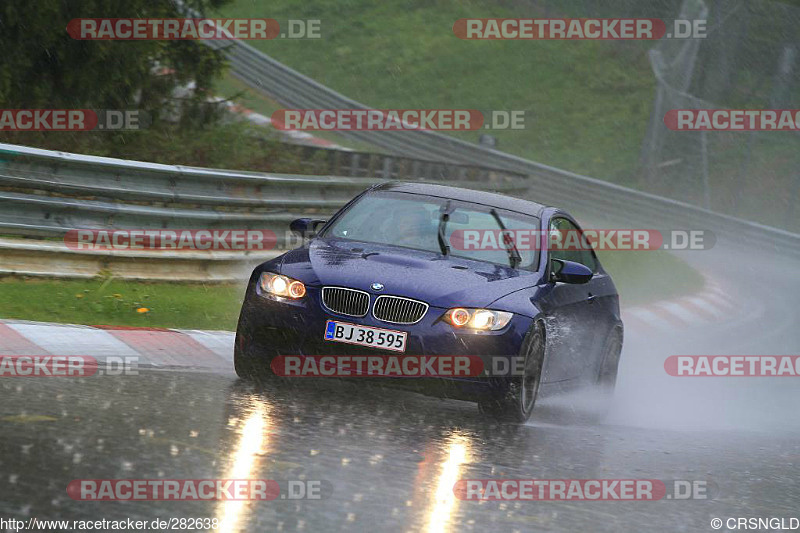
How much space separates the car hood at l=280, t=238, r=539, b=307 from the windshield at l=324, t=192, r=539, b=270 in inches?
7.3

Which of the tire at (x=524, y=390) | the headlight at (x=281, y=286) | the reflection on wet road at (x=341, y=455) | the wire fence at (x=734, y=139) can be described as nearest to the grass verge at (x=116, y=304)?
the reflection on wet road at (x=341, y=455)

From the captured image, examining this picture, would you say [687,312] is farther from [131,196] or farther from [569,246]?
[131,196]

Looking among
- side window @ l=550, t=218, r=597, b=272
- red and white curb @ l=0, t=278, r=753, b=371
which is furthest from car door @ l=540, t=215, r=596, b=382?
red and white curb @ l=0, t=278, r=753, b=371

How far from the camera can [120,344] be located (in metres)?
9.17

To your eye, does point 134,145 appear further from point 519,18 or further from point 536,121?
point 519,18

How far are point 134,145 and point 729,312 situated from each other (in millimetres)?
9030

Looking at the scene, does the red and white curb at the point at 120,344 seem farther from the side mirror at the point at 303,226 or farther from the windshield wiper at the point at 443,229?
the windshield wiper at the point at 443,229

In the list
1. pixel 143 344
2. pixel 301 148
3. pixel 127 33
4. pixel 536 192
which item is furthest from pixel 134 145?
pixel 536 192

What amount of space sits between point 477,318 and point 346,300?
794 mm

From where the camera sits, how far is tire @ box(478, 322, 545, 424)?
8070mm

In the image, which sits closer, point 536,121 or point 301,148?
point 301,148

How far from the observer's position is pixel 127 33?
47.2ft

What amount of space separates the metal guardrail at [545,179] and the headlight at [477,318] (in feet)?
59.4

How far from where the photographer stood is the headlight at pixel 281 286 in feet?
26.6
